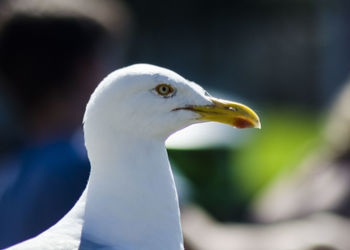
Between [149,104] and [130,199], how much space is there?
0.94ft

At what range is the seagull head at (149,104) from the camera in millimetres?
2500

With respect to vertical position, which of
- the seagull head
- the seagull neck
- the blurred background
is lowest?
the seagull neck

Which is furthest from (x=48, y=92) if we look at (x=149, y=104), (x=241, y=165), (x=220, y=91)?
(x=220, y=91)

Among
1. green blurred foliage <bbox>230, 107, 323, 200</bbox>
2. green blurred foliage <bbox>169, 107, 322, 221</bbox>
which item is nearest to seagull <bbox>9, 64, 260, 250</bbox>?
green blurred foliage <bbox>169, 107, 322, 221</bbox>

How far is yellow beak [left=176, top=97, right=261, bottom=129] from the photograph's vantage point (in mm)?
2615

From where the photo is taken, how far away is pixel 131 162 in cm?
253

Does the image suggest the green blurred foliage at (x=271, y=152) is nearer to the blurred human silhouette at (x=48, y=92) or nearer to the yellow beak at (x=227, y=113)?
the blurred human silhouette at (x=48, y=92)

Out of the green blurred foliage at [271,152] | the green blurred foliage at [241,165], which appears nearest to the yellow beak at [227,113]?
the green blurred foliage at [241,165]

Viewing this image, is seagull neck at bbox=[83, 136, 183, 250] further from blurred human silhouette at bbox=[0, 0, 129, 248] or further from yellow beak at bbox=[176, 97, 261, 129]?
blurred human silhouette at bbox=[0, 0, 129, 248]

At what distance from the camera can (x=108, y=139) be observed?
250 cm

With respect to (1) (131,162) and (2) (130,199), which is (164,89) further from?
(2) (130,199)

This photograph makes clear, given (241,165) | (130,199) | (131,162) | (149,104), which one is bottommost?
(130,199)

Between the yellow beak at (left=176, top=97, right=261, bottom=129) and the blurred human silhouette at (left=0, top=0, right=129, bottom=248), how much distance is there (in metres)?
0.72

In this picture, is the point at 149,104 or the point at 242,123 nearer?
the point at 149,104
